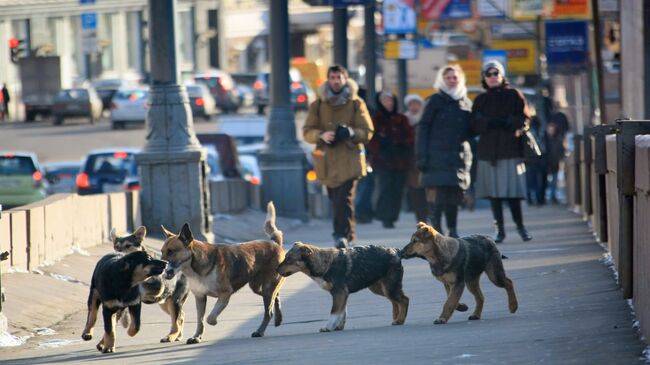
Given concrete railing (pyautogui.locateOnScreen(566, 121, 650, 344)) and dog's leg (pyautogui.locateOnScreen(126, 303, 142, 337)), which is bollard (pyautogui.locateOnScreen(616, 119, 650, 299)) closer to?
concrete railing (pyautogui.locateOnScreen(566, 121, 650, 344))

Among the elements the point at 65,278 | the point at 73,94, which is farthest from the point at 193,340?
the point at 73,94

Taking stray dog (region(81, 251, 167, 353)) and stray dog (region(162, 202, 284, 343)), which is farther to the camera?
stray dog (region(162, 202, 284, 343))

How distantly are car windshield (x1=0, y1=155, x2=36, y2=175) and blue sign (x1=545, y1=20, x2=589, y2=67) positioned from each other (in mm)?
22291

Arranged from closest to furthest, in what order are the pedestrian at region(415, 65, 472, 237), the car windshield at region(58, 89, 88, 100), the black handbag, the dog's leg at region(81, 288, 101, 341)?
the dog's leg at region(81, 288, 101, 341), the pedestrian at region(415, 65, 472, 237), the black handbag, the car windshield at region(58, 89, 88, 100)

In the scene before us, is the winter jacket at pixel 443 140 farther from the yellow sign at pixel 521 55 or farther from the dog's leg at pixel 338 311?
the yellow sign at pixel 521 55

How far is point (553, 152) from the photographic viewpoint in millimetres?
36938

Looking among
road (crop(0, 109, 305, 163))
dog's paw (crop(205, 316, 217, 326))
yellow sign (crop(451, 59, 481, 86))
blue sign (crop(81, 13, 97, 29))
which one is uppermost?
blue sign (crop(81, 13, 97, 29))

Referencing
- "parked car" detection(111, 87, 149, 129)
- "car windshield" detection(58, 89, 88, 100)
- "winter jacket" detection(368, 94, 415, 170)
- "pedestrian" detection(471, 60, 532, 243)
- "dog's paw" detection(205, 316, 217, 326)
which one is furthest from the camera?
"car windshield" detection(58, 89, 88, 100)

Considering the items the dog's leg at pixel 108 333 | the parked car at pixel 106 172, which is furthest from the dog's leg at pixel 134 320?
the parked car at pixel 106 172

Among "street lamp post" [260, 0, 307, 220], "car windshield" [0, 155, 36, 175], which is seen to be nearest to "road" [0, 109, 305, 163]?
"car windshield" [0, 155, 36, 175]

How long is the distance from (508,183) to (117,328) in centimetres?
617

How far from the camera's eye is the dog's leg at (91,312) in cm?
1075

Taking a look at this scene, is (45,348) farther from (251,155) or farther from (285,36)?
(251,155)

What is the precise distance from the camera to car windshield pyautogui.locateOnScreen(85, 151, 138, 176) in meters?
31.5
